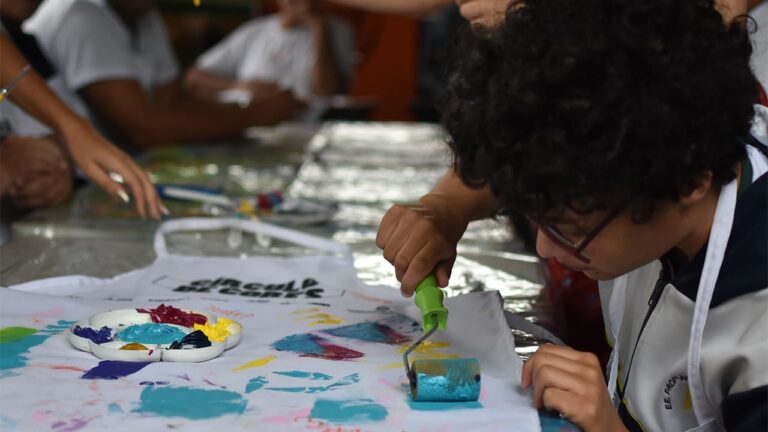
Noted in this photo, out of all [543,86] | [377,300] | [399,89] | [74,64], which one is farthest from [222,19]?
[543,86]

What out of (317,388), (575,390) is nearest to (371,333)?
(317,388)

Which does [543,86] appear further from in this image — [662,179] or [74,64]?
[74,64]

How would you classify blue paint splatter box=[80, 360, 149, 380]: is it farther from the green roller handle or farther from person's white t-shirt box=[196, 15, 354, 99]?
person's white t-shirt box=[196, 15, 354, 99]

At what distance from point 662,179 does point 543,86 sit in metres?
0.12

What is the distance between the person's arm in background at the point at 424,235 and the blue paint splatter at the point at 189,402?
0.89 ft

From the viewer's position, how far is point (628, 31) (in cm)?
72

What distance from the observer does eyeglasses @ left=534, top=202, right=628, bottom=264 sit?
77 cm

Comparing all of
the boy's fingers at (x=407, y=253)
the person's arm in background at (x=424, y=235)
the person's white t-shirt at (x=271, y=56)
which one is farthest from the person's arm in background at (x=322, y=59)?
the boy's fingers at (x=407, y=253)

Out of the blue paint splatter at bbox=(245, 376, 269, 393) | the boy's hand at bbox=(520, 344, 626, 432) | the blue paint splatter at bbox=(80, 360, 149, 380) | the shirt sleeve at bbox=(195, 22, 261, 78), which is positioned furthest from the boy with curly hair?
the shirt sleeve at bbox=(195, 22, 261, 78)

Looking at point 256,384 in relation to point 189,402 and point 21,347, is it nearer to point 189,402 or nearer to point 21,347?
point 189,402

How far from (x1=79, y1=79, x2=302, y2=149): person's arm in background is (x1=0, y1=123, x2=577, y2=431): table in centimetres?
6

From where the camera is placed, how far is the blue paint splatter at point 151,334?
34.3 inches

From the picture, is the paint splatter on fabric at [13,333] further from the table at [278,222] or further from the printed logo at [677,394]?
the printed logo at [677,394]

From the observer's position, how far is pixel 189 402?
2.46 ft
